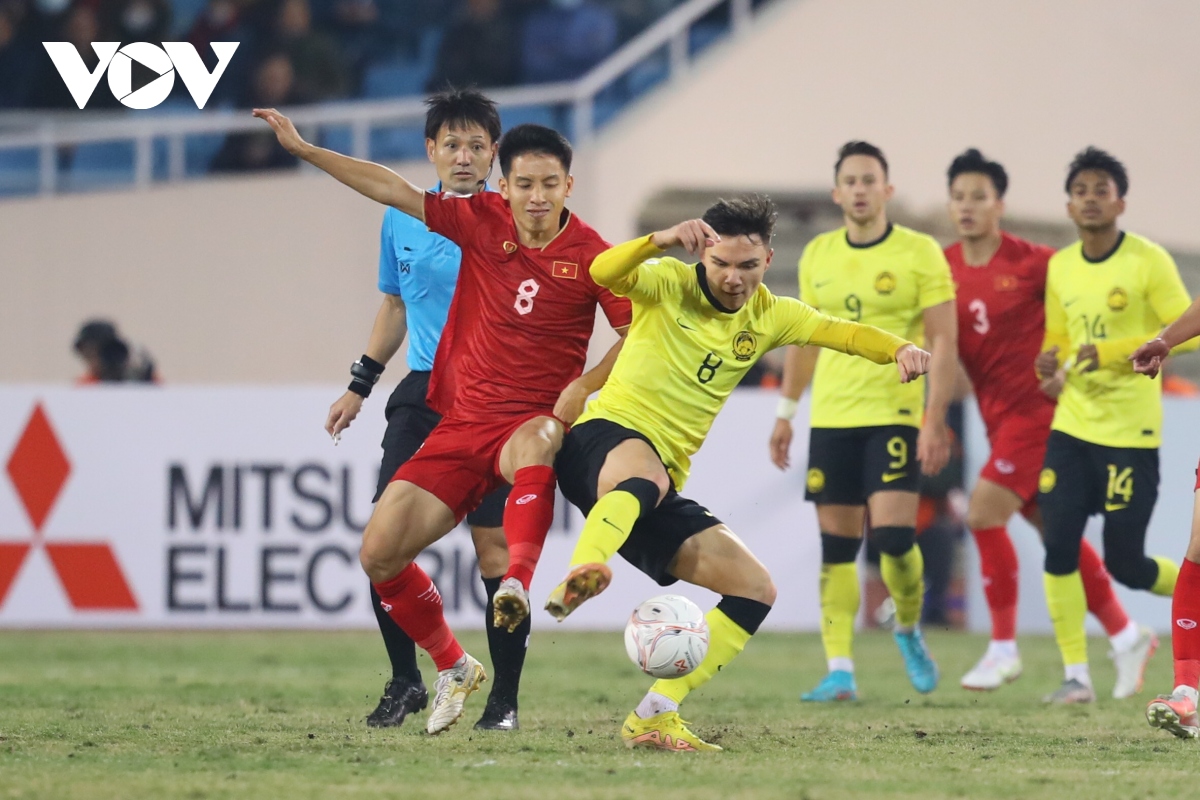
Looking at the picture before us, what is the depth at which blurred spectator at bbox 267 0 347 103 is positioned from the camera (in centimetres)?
1592

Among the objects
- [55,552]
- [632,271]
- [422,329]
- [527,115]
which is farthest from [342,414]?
[527,115]

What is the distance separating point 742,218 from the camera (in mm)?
6223

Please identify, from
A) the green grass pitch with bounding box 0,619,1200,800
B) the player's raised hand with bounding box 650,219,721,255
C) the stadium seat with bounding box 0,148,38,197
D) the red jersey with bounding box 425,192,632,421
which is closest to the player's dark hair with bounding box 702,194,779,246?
the player's raised hand with bounding box 650,219,721,255

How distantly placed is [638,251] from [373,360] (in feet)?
5.78

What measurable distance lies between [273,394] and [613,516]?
6939 millimetres

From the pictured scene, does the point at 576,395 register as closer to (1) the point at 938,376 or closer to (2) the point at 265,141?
(1) the point at 938,376

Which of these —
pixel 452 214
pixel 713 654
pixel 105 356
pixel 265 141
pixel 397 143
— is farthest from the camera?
pixel 265 141

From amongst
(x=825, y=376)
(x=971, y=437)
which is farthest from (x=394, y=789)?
(x=971, y=437)

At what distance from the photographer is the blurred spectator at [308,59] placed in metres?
15.9

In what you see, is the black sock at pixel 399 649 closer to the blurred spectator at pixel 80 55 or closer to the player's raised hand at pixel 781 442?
the player's raised hand at pixel 781 442

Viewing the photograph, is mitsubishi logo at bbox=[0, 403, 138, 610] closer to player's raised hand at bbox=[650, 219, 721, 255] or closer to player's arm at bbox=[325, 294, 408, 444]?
player's arm at bbox=[325, 294, 408, 444]

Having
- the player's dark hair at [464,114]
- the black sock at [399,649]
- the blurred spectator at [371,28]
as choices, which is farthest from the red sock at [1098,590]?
the blurred spectator at [371,28]

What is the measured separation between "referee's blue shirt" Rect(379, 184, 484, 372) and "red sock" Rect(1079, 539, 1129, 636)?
389cm

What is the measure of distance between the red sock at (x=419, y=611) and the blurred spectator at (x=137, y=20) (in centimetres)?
1057
